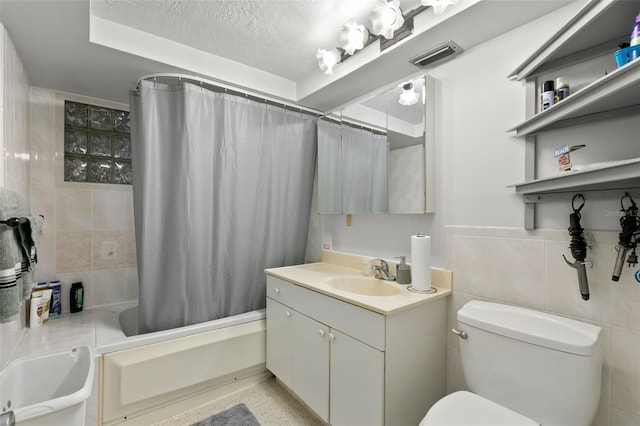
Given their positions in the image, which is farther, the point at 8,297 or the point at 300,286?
the point at 300,286

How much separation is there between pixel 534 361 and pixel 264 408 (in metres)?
1.55

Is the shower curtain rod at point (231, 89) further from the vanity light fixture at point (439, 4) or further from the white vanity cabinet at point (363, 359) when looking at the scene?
the white vanity cabinet at point (363, 359)

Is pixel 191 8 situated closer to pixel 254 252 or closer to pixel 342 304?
pixel 254 252

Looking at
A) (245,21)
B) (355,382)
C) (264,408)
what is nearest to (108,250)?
(264,408)

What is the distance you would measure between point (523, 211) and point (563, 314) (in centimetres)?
46

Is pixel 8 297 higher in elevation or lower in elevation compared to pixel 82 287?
higher

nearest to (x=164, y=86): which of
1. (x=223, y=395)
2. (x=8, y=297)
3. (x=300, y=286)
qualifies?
(x=8, y=297)

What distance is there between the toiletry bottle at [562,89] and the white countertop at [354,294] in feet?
3.09

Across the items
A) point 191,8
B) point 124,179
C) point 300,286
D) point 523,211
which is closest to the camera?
point 523,211

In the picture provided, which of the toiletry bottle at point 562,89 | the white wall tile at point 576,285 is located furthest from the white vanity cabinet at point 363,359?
the toiletry bottle at point 562,89

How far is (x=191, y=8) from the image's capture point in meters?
1.46

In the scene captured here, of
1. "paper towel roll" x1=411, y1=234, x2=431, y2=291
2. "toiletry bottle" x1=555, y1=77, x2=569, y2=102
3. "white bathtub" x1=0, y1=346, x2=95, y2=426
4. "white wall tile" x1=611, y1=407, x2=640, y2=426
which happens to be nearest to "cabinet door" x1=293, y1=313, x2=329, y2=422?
"paper towel roll" x1=411, y1=234, x2=431, y2=291

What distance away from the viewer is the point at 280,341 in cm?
189

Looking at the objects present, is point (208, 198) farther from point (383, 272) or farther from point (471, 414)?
point (471, 414)
